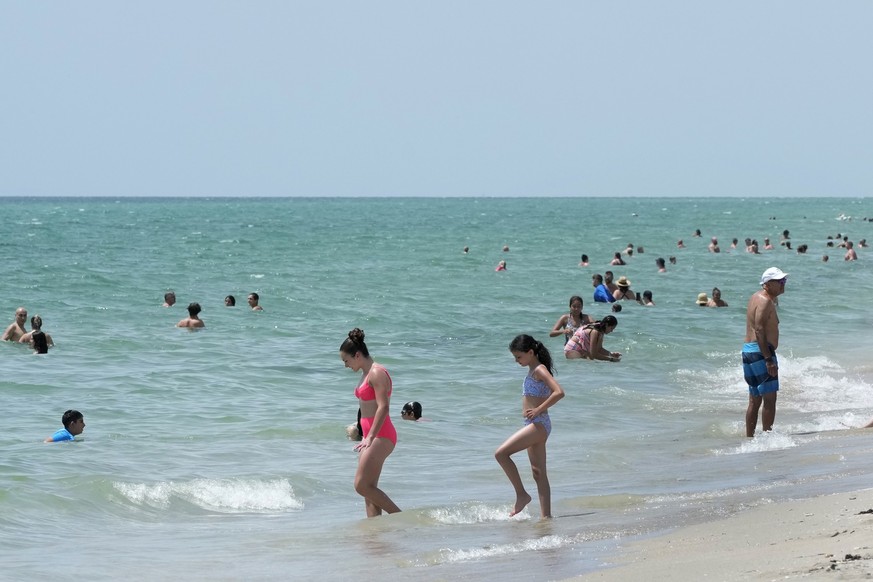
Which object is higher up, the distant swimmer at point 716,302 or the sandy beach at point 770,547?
the distant swimmer at point 716,302

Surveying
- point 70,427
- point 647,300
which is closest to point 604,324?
point 70,427

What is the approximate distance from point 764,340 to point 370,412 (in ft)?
13.5

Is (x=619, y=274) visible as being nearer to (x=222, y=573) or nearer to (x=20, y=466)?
(x=20, y=466)

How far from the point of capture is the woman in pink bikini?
8023 millimetres

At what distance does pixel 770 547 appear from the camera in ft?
19.6

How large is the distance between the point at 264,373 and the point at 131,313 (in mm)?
8963

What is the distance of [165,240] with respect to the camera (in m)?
60.2

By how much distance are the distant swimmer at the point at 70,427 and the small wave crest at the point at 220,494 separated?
208 centimetres

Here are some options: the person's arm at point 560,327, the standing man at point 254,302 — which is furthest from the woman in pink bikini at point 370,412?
the standing man at point 254,302

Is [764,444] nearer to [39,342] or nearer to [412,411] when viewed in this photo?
[412,411]

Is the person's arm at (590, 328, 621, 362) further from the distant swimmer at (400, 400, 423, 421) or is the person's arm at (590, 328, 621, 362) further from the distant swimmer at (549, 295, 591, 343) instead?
the distant swimmer at (400, 400, 423, 421)

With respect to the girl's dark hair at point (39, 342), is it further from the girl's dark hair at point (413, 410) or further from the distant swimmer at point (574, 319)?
the distant swimmer at point (574, 319)

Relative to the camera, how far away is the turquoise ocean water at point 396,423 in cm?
777

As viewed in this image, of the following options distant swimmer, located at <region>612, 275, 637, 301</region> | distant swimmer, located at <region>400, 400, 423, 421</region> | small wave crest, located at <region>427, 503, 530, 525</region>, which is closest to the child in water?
distant swimmer, located at <region>400, 400, 423, 421</region>
